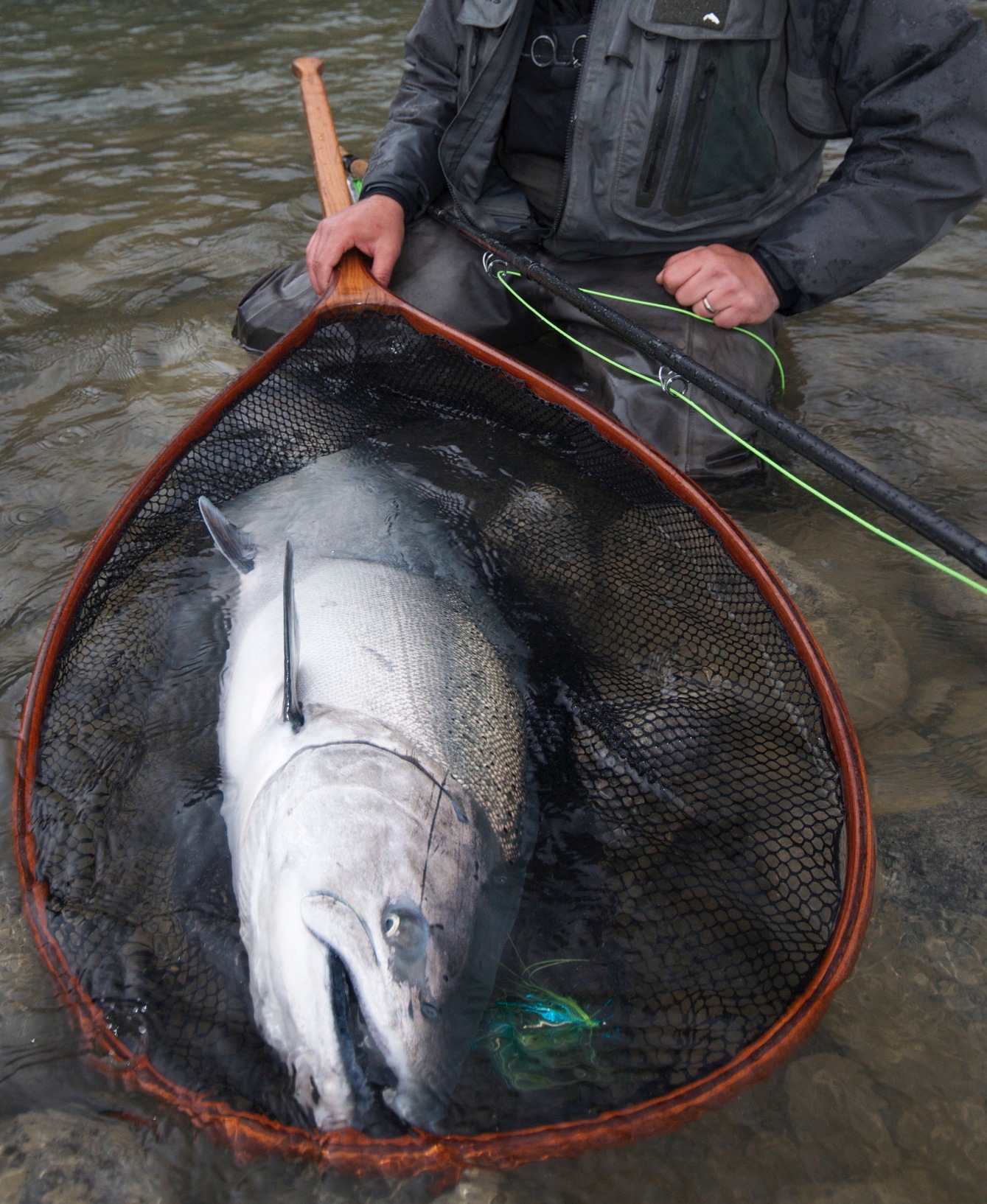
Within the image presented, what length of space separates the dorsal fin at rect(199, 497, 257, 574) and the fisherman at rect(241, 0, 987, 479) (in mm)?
1182

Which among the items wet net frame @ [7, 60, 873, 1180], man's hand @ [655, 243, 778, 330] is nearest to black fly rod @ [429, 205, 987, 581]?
wet net frame @ [7, 60, 873, 1180]

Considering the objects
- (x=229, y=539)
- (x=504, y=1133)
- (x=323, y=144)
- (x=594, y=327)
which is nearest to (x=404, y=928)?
(x=504, y=1133)

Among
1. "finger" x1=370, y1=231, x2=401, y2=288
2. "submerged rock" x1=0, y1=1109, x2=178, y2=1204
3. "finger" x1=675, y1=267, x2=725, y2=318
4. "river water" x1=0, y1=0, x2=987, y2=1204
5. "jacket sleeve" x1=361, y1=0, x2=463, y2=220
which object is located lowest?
"submerged rock" x1=0, y1=1109, x2=178, y2=1204

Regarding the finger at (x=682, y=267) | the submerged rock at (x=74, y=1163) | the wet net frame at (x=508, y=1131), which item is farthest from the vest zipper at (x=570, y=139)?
the submerged rock at (x=74, y=1163)

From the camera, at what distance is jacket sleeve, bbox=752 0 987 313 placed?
2611 millimetres

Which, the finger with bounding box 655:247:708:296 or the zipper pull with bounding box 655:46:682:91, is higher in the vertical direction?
the zipper pull with bounding box 655:46:682:91

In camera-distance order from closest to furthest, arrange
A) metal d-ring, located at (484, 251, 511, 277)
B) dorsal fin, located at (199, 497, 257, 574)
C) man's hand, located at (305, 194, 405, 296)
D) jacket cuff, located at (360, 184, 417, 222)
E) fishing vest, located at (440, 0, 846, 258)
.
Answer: dorsal fin, located at (199, 497, 257, 574) < fishing vest, located at (440, 0, 846, 258) < man's hand, located at (305, 194, 405, 296) < metal d-ring, located at (484, 251, 511, 277) < jacket cuff, located at (360, 184, 417, 222)

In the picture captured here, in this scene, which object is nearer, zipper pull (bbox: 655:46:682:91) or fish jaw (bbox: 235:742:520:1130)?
fish jaw (bbox: 235:742:520:1130)

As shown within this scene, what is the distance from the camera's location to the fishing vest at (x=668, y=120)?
2.79 meters

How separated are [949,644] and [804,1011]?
1584mm

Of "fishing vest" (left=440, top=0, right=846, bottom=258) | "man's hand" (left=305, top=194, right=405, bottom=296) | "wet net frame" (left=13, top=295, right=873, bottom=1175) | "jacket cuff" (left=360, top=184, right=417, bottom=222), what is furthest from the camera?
"jacket cuff" (left=360, top=184, right=417, bottom=222)

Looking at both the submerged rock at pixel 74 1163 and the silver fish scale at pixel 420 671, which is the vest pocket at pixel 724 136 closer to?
the silver fish scale at pixel 420 671

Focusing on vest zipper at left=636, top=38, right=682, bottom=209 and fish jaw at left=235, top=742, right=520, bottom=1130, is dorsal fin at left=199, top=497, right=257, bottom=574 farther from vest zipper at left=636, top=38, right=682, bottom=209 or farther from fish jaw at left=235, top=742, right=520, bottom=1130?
vest zipper at left=636, top=38, right=682, bottom=209

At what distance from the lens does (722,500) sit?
126 inches
